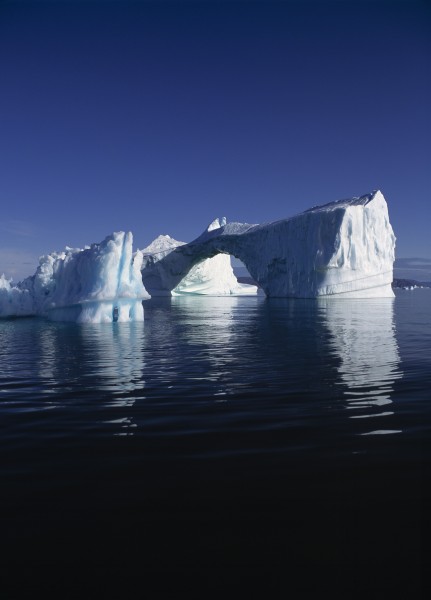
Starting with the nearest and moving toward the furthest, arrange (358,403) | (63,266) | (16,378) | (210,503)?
(210,503), (358,403), (16,378), (63,266)

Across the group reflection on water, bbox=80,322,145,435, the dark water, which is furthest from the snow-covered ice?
the dark water

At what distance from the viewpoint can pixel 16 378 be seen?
33.4 ft

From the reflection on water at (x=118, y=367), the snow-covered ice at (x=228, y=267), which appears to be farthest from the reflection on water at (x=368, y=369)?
the snow-covered ice at (x=228, y=267)

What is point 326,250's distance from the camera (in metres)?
51.3

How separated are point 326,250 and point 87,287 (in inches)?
1336

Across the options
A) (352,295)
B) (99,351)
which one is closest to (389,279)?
(352,295)

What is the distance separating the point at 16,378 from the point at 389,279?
54724mm

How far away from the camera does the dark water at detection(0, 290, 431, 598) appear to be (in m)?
3.16

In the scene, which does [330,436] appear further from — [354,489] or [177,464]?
[177,464]

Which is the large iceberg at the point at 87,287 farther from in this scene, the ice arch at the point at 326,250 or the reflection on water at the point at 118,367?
the ice arch at the point at 326,250

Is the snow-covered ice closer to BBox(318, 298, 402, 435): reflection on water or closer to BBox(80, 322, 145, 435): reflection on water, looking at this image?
BBox(80, 322, 145, 435): reflection on water

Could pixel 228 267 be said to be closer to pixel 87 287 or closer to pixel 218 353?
pixel 87 287

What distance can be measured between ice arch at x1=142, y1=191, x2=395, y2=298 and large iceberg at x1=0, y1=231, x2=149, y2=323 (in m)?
29.7

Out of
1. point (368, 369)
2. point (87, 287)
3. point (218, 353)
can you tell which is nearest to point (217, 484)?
point (368, 369)
